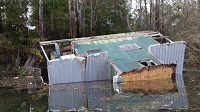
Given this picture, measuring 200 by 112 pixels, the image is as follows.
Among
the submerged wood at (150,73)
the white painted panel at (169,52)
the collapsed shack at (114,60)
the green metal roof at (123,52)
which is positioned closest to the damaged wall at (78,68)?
the collapsed shack at (114,60)

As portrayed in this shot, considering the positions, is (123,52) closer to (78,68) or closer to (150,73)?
(150,73)

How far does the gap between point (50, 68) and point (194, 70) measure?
9.33 m

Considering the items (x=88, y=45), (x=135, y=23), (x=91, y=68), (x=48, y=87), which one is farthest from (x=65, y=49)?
(x=135, y=23)

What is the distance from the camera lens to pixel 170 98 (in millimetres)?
11344

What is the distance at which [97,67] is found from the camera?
16.8m

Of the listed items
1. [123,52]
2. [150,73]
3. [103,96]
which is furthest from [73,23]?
[103,96]

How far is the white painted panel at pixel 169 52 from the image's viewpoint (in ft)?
56.8

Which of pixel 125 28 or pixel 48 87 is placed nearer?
pixel 48 87

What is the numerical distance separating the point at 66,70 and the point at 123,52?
3396 millimetres

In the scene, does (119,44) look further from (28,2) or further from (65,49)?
(28,2)

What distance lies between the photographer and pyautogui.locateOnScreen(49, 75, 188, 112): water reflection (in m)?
10.3

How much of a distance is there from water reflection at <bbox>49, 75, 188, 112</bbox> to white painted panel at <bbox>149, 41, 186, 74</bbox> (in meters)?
1.55

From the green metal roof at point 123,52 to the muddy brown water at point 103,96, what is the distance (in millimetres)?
1314

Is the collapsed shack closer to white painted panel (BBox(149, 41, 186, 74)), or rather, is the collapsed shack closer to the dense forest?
white painted panel (BBox(149, 41, 186, 74))
